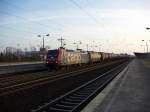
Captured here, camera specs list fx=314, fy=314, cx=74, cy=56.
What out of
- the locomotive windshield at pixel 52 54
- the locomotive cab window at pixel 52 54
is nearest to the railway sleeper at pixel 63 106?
the locomotive cab window at pixel 52 54

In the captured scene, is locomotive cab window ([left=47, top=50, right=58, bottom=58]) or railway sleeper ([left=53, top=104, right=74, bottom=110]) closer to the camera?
railway sleeper ([left=53, top=104, right=74, bottom=110])

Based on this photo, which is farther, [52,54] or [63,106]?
[52,54]

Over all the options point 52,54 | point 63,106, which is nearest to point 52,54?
point 52,54

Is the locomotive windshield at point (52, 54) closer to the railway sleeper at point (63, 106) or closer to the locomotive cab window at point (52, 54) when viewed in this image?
the locomotive cab window at point (52, 54)

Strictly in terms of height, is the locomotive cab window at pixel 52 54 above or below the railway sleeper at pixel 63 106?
above

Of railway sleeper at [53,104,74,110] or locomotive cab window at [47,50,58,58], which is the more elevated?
locomotive cab window at [47,50,58,58]

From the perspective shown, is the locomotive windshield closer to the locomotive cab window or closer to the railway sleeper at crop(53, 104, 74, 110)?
the locomotive cab window

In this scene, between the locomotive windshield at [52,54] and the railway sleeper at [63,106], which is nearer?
the railway sleeper at [63,106]

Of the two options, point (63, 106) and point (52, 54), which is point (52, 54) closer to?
point (52, 54)

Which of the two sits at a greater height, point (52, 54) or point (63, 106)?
point (52, 54)

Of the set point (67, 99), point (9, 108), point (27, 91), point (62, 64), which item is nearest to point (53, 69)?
point (62, 64)

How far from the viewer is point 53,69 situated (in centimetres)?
4291

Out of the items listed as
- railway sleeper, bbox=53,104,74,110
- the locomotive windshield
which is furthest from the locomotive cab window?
railway sleeper, bbox=53,104,74,110

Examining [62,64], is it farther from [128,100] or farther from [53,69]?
[128,100]
